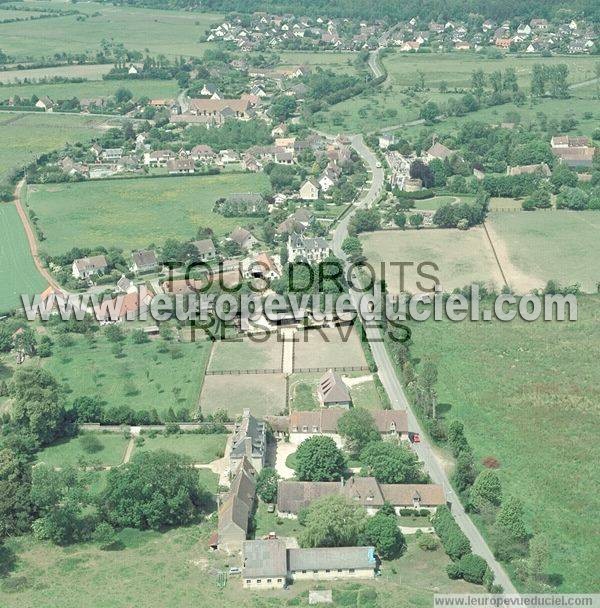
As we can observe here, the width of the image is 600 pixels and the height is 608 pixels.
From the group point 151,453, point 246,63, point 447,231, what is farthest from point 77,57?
point 151,453

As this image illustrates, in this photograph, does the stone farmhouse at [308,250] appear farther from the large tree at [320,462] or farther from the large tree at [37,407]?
the large tree at [320,462]

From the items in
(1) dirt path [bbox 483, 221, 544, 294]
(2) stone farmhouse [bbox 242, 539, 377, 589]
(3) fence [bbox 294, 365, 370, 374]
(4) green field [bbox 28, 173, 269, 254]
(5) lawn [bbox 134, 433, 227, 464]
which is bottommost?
(2) stone farmhouse [bbox 242, 539, 377, 589]

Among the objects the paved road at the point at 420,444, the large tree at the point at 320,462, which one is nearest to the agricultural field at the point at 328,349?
the paved road at the point at 420,444

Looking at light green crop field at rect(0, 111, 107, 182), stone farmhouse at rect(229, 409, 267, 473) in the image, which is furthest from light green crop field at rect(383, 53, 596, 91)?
stone farmhouse at rect(229, 409, 267, 473)

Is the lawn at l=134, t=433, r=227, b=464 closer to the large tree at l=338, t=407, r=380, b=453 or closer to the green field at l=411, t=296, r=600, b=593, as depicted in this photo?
the large tree at l=338, t=407, r=380, b=453

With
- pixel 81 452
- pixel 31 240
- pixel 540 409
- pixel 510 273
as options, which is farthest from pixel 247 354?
pixel 31 240

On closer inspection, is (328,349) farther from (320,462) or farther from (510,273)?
(510,273)

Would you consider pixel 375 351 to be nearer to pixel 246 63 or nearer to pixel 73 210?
pixel 73 210
